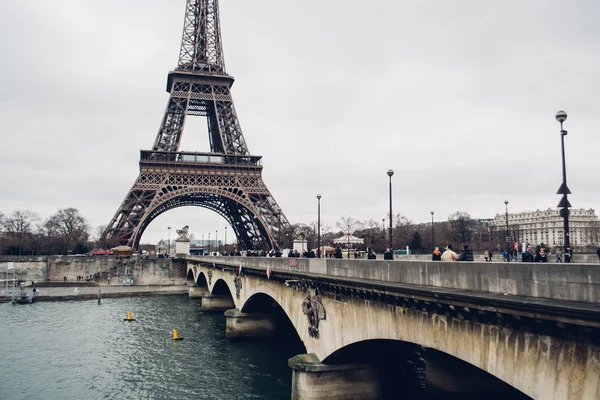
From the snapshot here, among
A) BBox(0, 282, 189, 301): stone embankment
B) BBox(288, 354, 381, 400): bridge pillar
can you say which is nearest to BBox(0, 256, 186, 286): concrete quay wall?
BBox(0, 282, 189, 301): stone embankment

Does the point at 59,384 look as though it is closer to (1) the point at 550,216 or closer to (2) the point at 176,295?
(2) the point at 176,295

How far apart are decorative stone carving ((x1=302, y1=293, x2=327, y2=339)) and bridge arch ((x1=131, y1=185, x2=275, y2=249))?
163ft

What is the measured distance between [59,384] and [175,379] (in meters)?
5.39

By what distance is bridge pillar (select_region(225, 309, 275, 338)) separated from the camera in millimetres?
33312

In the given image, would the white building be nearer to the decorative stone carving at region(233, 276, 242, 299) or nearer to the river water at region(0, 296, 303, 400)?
the decorative stone carving at region(233, 276, 242, 299)

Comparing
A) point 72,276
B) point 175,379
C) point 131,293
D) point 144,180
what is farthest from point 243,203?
point 175,379

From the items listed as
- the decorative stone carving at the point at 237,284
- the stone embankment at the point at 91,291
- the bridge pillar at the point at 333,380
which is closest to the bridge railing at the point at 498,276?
the bridge pillar at the point at 333,380

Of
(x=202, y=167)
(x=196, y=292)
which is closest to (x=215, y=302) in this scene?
(x=196, y=292)

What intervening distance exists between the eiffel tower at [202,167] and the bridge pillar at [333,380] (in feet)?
167

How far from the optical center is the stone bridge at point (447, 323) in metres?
7.59

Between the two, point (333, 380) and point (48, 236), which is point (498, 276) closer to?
point (333, 380)

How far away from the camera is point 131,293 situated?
6050 centimetres

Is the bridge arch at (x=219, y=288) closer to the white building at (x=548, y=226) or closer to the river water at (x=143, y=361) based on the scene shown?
the river water at (x=143, y=361)

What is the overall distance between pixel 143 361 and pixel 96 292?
34.6 m
